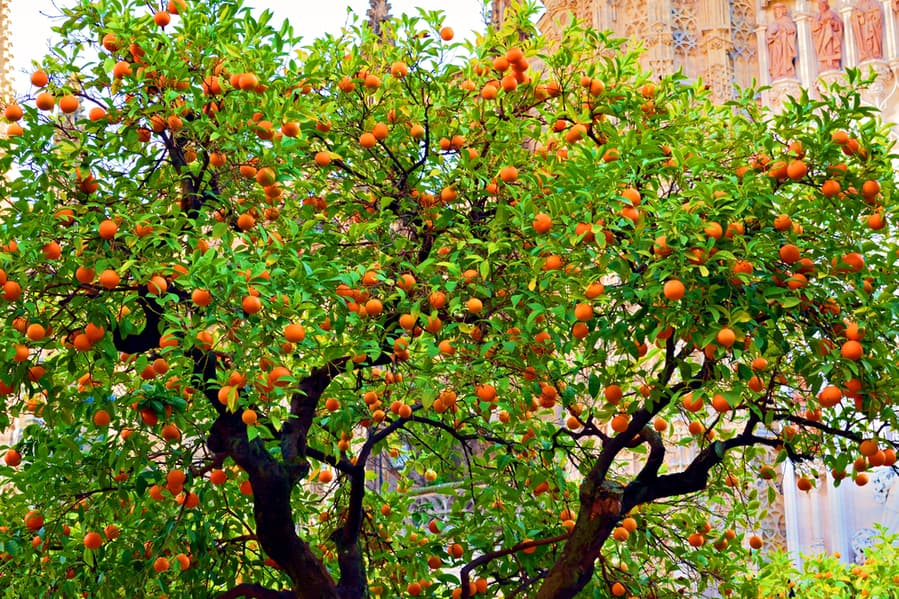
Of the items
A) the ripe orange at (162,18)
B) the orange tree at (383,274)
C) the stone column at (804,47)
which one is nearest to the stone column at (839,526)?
the stone column at (804,47)

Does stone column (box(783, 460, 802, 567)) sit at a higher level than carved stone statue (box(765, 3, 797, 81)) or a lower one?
lower

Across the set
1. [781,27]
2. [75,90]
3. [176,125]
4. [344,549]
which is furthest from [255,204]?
[781,27]

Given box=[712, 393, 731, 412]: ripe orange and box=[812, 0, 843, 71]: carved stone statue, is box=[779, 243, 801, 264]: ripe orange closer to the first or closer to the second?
box=[712, 393, 731, 412]: ripe orange

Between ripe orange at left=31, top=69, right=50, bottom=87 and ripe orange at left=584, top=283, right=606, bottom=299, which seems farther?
ripe orange at left=31, top=69, right=50, bottom=87

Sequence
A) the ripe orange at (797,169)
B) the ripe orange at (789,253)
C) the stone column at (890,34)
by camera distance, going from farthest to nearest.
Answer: the stone column at (890,34) → the ripe orange at (797,169) → the ripe orange at (789,253)

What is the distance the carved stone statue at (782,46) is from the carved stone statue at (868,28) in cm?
Answer: 71

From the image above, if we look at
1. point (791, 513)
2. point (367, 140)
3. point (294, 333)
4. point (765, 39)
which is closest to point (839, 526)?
point (791, 513)

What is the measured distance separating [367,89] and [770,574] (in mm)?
4936

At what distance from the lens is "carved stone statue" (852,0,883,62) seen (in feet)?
40.6

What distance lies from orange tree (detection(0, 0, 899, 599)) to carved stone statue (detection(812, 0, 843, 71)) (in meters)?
6.71

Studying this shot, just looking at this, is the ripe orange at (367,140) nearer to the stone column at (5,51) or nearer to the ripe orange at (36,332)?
the ripe orange at (36,332)

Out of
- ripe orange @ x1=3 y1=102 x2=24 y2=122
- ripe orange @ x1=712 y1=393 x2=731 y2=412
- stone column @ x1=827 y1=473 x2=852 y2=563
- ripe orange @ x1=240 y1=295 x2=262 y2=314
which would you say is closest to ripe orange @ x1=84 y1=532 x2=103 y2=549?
ripe orange @ x1=240 y1=295 x2=262 y2=314

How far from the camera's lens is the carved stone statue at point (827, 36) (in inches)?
499

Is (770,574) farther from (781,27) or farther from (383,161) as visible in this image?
(781,27)
